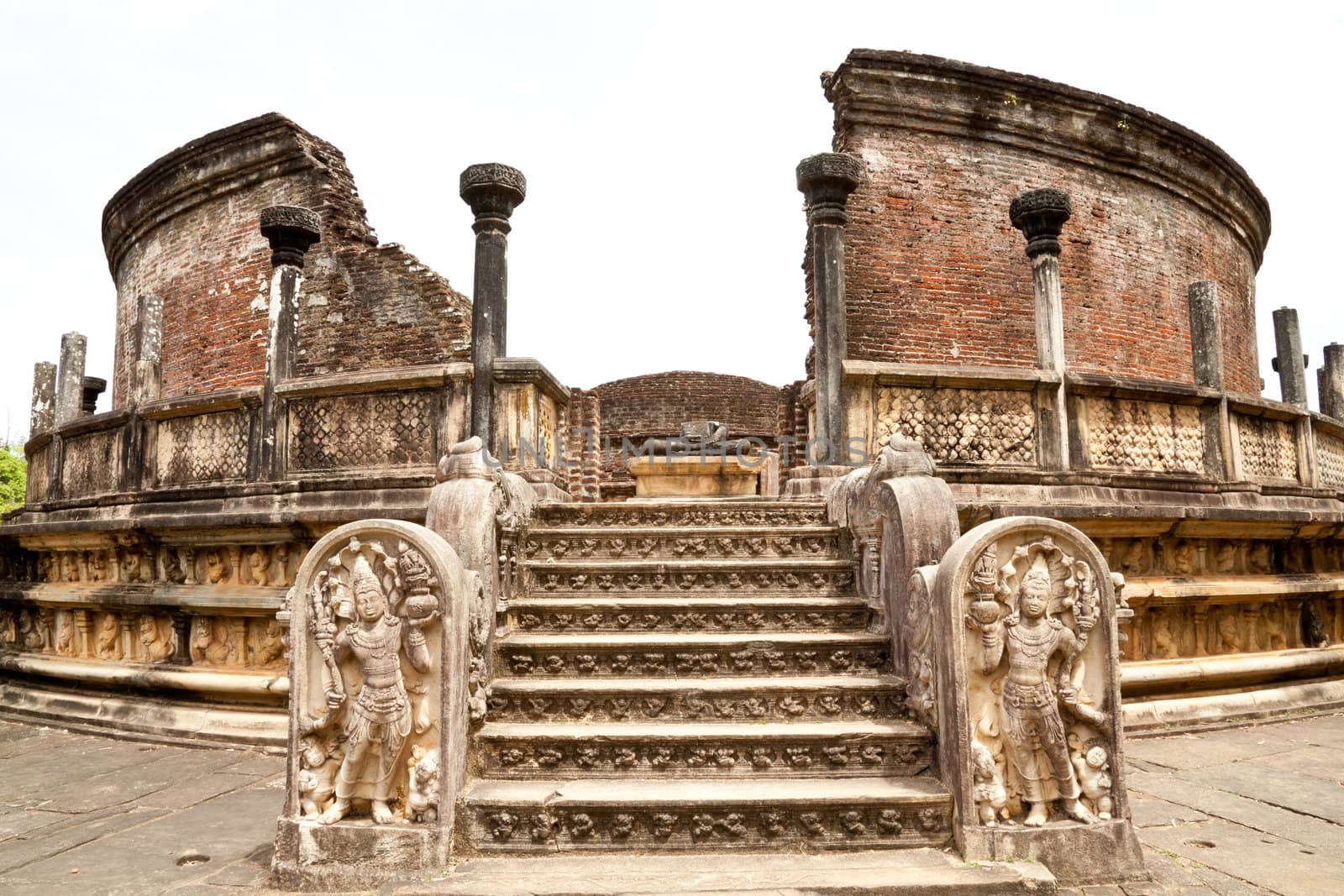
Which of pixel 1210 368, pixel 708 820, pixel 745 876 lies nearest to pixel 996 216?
pixel 1210 368

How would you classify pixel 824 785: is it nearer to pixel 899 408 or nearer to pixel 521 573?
pixel 521 573

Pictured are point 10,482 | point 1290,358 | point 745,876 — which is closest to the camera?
point 745,876

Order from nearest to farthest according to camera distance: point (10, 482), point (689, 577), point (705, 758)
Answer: point (705, 758) < point (689, 577) < point (10, 482)

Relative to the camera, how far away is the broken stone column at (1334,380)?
10.1 meters

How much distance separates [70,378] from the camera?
9188 mm

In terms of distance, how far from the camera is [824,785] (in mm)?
3244

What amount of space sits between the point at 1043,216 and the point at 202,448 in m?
A: 6.61

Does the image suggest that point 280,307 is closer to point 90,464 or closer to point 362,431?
point 362,431

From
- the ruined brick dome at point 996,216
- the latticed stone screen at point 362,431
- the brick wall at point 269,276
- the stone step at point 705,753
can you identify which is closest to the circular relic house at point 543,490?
the latticed stone screen at point 362,431

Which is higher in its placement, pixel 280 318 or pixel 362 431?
pixel 280 318

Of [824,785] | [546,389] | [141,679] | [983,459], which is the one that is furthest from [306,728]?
[983,459]

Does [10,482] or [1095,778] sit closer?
[1095,778]

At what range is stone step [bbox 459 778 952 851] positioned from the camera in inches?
121

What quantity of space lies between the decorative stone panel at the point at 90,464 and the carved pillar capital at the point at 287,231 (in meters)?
2.14
